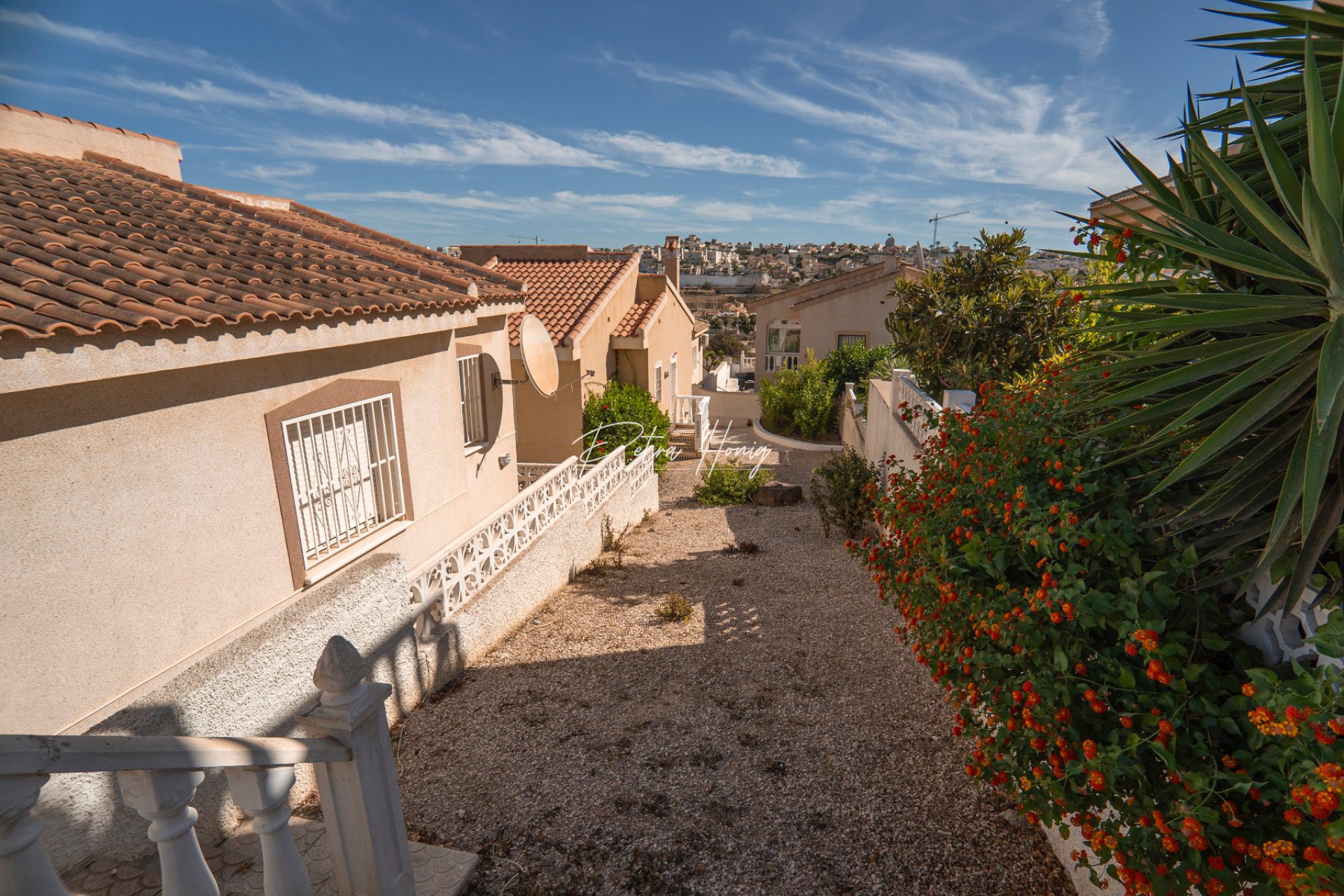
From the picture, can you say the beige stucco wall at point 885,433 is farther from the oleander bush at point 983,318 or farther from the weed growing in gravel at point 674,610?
the weed growing in gravel at point 674,610

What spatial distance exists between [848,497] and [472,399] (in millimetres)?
6303

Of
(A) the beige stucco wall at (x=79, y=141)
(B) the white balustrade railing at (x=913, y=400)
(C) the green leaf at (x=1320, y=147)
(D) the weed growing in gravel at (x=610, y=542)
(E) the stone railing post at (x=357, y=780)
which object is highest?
(A) the beige stucco wall at (x=79, y=141)

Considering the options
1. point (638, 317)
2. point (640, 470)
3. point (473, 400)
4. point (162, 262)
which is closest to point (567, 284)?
point (638, 317)

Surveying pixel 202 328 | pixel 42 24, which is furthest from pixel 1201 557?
pixel 202 328

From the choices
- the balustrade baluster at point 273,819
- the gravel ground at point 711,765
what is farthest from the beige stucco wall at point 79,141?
the balustrade baluster at point 273,819

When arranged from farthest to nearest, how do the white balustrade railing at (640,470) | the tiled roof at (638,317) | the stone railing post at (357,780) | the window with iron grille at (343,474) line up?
the tiled roof at (638,317), the white balustrade railing at (640,470), the window with iron grille at (343,474), the stone railing post at (357,780)

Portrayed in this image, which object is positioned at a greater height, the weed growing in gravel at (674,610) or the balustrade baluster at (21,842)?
the balustrade baluster at (21,842)

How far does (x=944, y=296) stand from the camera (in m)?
10.4

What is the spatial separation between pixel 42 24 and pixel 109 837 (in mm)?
3736

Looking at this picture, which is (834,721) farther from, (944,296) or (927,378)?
(944,296)

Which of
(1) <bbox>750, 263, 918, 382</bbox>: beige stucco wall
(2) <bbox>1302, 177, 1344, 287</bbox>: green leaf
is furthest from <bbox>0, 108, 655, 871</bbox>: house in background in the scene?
(1) <bbox>750, 263, 918, 382</bbox>: beige stucco wall

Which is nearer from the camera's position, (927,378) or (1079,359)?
(1079,359)

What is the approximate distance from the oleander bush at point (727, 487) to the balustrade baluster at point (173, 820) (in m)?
12.8

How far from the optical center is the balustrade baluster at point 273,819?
7.59 feet
